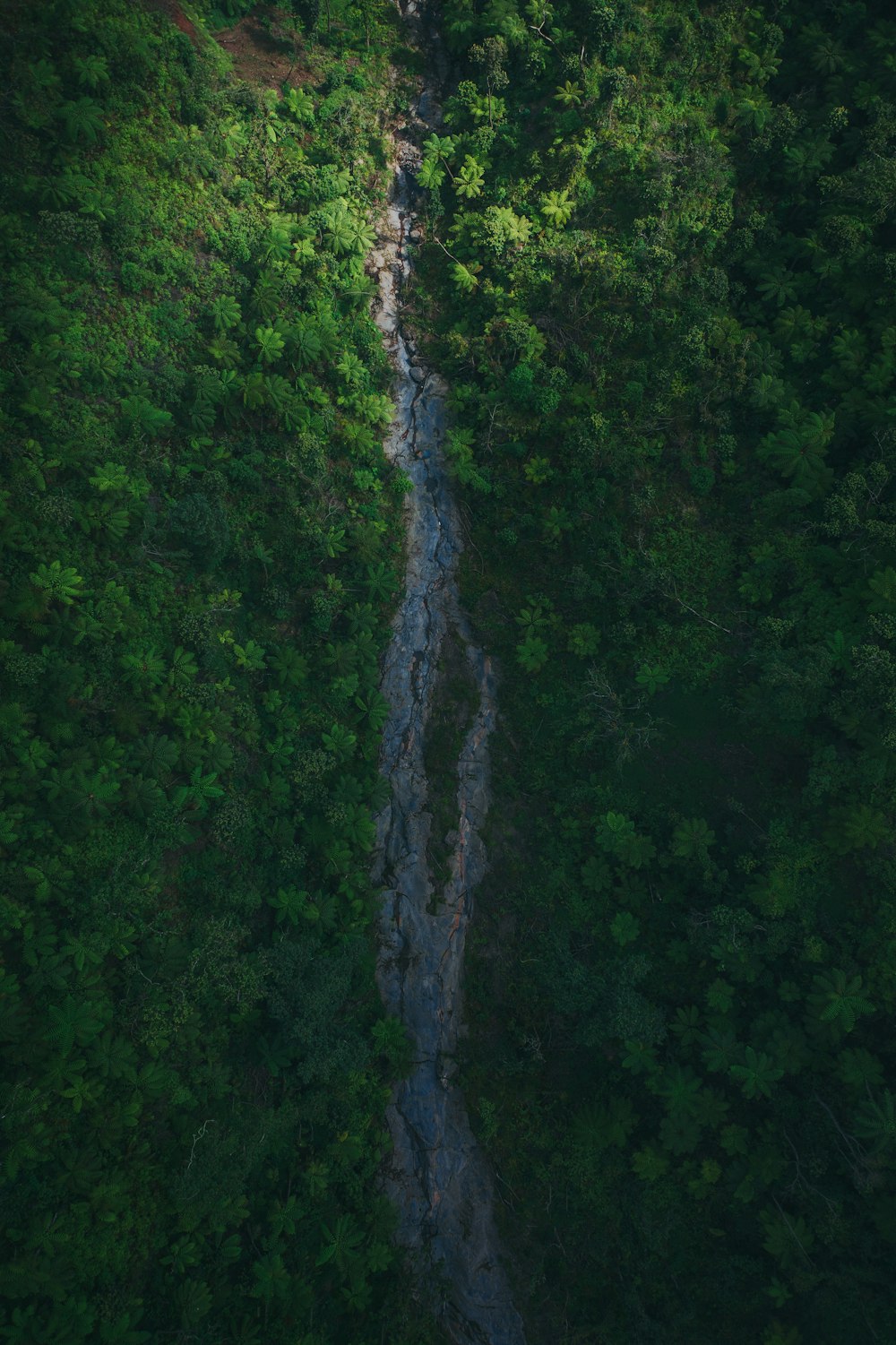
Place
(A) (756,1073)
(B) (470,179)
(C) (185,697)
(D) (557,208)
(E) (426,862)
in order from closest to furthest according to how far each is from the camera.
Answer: (A) (756,1073) → (C) (185,697) → (E) (426,862) → (D) (557,208) → (B) (470,179)

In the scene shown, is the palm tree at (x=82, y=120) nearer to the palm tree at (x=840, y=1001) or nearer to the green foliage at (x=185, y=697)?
the green foliage at (x=185, y=697)

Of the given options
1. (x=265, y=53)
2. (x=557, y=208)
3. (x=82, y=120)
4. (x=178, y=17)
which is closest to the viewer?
(x=82, y=120)

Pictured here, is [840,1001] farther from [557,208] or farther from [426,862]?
[557,208]

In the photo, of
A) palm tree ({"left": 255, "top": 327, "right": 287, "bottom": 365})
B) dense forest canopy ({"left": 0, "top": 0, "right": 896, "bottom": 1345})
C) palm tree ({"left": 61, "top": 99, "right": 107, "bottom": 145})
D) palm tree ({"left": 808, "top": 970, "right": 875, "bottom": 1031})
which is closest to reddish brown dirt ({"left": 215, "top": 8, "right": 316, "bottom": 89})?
dense forest canopy ({"left": 0, "top": 0, "right": 896, "bottom": 1345})

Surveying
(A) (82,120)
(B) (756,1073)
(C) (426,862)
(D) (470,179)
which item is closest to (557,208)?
(D) (470,179)

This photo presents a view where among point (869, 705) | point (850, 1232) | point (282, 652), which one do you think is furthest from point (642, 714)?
point (850, 1232)

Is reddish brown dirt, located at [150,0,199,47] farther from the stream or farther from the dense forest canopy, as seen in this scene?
the stream

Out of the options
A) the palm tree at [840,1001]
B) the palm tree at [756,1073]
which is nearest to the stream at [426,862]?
the palm tree at [756,1073]

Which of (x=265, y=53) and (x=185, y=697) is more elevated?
(x=265, y=53)
